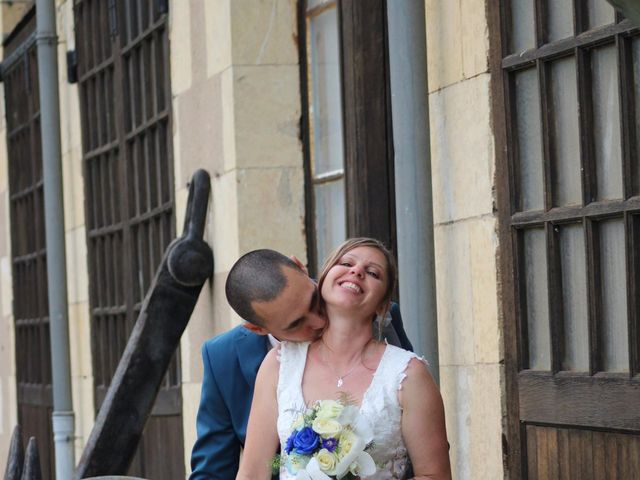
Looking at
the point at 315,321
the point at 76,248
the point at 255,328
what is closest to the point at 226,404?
the point at 255,328

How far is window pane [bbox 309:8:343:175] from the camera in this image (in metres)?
7.19

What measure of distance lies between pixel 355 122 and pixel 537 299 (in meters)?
1.57

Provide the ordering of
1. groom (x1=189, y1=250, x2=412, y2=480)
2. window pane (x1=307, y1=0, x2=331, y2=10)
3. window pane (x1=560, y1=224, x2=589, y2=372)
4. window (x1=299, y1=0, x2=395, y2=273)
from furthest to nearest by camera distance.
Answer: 1. window pane (x1=307, y1=0, x2=331, y2=10)
2. window (x1=299, y1=0, x2=395, y2=273)
3. window pane (x1=560, y1=224, x2=589, y2=372)
4. groom (x1=189, y1=250, x2=412, y2=480)

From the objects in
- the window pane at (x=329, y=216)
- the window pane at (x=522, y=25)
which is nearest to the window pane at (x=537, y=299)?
the window pane at (x=522, y=25)

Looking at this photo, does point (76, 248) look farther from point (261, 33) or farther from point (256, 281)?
point (256, 281)

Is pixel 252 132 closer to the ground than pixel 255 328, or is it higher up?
higher up

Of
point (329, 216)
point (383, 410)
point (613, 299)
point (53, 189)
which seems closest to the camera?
point (383, 410)

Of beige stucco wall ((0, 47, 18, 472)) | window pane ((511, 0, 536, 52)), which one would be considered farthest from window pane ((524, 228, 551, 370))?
beige stucco wall ((0, 47, 18, 472))

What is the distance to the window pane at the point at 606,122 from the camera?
5000mm

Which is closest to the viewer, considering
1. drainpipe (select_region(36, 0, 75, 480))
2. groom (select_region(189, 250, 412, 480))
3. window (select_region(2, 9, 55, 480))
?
groom (select_region(189, 250, 412, 480))

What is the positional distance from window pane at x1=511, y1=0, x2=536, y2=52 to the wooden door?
3333 mm

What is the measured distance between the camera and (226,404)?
14.9 ft

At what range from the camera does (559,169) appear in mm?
5277

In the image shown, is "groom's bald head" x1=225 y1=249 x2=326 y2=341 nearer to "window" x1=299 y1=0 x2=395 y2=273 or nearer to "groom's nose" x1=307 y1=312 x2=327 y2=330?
"groom's nose" x1=307 y1=312 x2=327 y2=330
